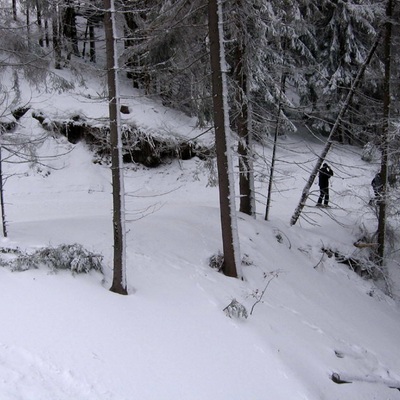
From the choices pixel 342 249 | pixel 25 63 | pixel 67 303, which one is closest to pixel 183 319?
pixel 67 303

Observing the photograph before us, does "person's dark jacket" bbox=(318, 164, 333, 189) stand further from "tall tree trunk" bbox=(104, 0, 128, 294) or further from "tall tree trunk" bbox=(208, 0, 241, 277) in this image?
"tall tree trunk" bbox=(104, 0, 128, 294)

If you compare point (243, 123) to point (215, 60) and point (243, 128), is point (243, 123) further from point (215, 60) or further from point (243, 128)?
point (215, 60)

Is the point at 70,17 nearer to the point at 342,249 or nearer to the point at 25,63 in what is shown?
the point at 25,63

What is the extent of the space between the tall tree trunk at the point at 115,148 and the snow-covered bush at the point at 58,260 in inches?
24.9

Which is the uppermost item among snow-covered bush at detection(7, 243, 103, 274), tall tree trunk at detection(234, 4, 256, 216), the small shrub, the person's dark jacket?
tall tree trunk at detection(234, 4, 256, 216)

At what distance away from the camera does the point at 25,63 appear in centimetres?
766

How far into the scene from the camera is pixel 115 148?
6.55 meters

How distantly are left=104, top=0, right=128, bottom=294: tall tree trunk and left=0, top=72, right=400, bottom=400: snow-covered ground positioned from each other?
0.31 m

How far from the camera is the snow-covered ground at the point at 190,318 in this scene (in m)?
4.75

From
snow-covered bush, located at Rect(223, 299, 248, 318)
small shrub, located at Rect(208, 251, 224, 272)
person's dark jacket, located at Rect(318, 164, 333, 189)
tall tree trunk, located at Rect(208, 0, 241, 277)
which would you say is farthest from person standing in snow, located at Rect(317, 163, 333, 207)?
snow-covered bush, located at Rect(223, 299, 248, 318)

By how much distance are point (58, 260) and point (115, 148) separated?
2.18m

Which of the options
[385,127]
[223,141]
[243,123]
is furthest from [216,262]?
[385,127]

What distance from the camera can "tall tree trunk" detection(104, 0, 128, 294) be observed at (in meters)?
6.32

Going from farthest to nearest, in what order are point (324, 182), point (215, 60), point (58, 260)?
Answer: point (324, 182)
point (215, 60)
point (58, 260)
